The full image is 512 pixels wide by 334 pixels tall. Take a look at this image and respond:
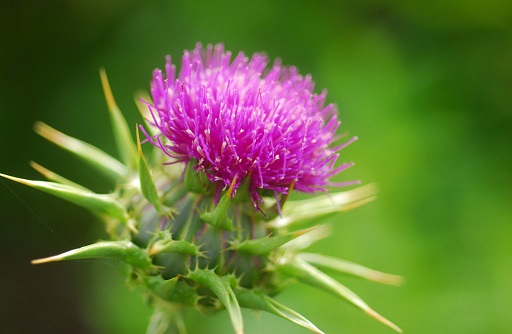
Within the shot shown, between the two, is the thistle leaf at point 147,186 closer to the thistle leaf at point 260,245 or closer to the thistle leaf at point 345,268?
the thistle leaf at point 260,245

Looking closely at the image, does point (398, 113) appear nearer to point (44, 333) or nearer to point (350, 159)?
point (350, 159)

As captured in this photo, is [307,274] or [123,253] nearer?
[123,253]

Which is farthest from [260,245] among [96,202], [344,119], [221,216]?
[344,119]

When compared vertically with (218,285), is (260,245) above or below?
above

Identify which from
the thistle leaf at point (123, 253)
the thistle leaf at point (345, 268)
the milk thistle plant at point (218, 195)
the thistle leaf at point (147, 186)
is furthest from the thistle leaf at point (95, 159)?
the thistle leaf at point (345, 268)

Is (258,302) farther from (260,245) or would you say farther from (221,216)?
(221,216)

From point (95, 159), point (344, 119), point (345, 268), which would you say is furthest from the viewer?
point (344, 119)
